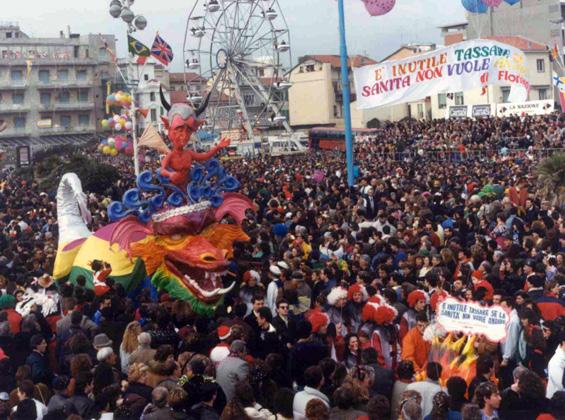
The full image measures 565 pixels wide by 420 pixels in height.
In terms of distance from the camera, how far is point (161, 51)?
30000 millimetres

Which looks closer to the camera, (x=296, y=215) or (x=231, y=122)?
(x=296, y=215)

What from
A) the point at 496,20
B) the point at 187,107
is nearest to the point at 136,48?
the point at 187,107

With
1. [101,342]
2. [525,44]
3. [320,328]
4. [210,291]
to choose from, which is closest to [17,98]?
[525,44]

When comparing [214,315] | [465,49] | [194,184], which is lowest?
[214,315]

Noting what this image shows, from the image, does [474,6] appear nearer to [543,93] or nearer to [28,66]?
[543,93]

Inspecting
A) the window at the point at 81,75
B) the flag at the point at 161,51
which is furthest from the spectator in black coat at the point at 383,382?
the window at the point at 81,75

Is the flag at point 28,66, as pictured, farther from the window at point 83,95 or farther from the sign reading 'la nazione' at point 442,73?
the sign reading 'la nazione' at point 442,73

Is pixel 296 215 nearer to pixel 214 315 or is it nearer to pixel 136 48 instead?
pixel 214 315

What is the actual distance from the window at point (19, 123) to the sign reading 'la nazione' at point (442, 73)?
137 ft

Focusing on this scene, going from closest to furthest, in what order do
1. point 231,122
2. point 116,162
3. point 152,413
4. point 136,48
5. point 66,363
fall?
point 152,413
point 66,363
point 136,48
point 116,162
point 231,122

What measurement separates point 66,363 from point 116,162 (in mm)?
36752

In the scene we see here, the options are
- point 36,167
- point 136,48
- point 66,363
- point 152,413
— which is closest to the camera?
point 152,413

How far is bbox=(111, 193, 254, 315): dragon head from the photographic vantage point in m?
11.4

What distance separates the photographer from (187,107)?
40.6ft
